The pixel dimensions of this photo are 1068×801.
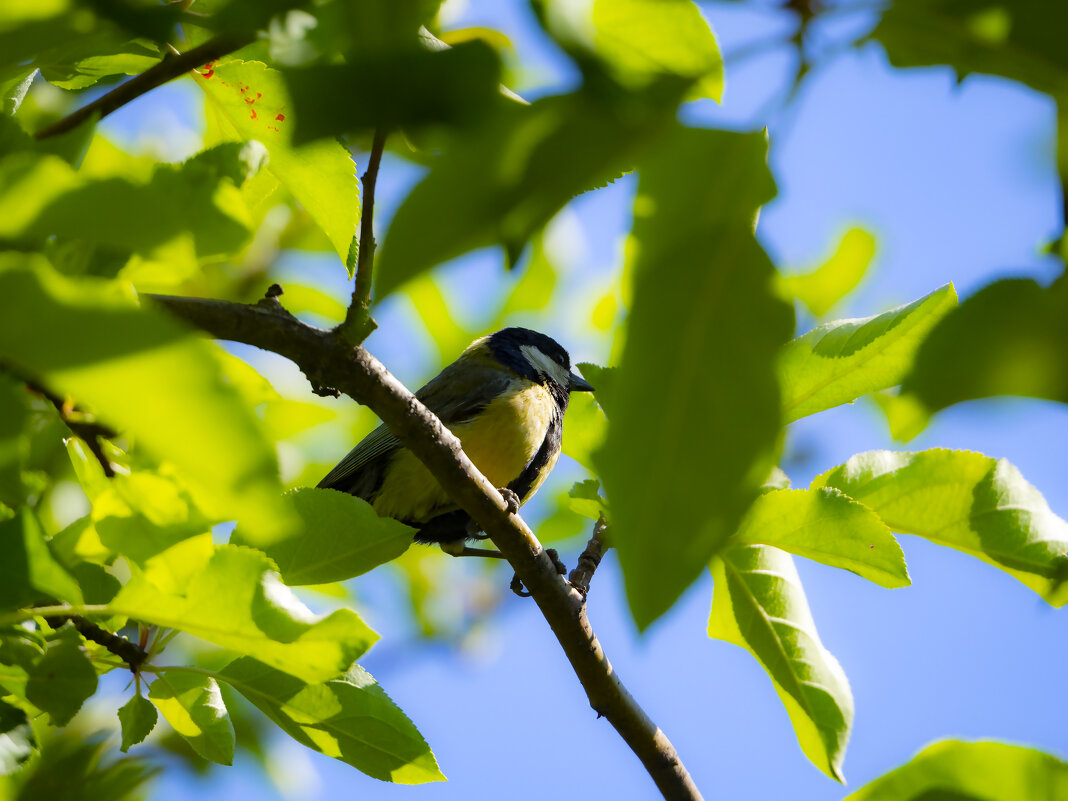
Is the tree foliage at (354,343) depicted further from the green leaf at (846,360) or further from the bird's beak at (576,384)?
the bird's beak at (576,384)

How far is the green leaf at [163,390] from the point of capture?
0.59 m

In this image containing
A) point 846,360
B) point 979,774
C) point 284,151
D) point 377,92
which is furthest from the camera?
point 846,360

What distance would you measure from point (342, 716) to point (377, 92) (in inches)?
49.1

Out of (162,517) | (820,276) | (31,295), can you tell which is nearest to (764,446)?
(31,295)

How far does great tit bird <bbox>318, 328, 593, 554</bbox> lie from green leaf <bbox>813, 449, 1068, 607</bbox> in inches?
97.0

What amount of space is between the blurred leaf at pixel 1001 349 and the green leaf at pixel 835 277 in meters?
2.24

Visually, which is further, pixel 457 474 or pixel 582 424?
pixel 582 424

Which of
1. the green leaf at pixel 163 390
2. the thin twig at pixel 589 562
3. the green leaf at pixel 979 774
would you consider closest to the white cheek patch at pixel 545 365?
the thin twig at pixel 589 562

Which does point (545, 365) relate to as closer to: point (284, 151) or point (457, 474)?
point (457, 474)

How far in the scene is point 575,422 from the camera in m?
2.40

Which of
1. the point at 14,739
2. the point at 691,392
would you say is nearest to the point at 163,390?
the point at 691,392

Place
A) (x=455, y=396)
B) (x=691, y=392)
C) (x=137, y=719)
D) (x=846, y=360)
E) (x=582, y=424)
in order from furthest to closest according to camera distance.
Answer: (x=455, y=396) < (x=582, y=424) < (x=846, y=360) < (x=137, y=719) < (x=691, y=392)

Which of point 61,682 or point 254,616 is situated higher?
point 254,616

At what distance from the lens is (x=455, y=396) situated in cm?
450
